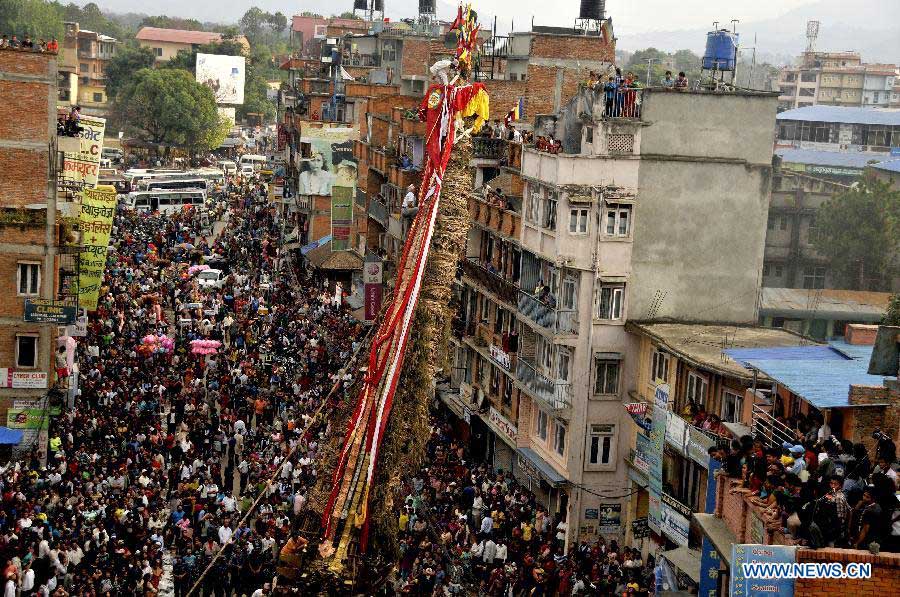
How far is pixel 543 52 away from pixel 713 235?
23985 mm

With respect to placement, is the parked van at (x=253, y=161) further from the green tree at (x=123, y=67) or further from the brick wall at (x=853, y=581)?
the brick wall at (x=853, y=581)

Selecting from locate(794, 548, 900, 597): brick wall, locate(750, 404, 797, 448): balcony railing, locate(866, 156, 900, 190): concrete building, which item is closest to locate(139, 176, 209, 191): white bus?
locate(866, 156, 900, 190): concrete building

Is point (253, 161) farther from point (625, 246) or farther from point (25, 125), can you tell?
point (625, 246)

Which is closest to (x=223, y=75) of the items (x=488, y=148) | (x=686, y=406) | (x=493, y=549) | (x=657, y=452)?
(x=488, y=148)

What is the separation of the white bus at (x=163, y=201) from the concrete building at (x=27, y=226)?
60484mm

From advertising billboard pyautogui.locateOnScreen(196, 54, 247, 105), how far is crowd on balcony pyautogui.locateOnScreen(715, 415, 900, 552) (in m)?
162

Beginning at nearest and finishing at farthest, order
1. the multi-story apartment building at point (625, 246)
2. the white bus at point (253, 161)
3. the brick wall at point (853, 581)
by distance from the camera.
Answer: the brick wall at point (853, 581) < the multi-story apartment building at point (625, 246) < the white bus at point (253, 161)

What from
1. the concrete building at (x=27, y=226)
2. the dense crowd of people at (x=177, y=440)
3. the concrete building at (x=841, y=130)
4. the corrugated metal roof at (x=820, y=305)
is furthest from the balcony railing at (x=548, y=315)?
the concrete building at (x=841, y=130)

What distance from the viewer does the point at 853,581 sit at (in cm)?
2158

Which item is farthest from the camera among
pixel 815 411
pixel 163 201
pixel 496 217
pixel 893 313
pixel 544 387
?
pixel 163 201

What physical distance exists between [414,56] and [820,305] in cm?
4043

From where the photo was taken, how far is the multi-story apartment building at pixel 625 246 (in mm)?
43625

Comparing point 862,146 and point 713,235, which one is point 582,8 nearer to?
point 713,235

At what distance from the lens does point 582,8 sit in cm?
6988
